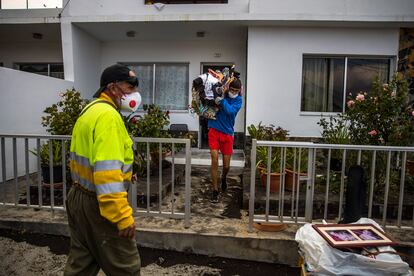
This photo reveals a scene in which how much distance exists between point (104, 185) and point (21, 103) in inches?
191

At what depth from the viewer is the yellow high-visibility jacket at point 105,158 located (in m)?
1.73

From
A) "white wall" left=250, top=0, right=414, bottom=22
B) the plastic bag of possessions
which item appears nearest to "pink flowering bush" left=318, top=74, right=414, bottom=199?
the plastic bag of possessions

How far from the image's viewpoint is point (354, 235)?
2.12 metres

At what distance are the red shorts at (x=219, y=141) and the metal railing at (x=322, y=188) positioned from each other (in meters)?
0.53

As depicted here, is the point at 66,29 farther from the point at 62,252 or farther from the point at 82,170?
the point at 82,170

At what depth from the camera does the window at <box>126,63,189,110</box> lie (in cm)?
845

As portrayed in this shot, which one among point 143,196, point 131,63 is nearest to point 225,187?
point 143,196

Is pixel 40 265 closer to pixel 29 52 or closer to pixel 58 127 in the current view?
pixel 58 127

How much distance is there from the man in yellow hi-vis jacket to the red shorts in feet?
7.63

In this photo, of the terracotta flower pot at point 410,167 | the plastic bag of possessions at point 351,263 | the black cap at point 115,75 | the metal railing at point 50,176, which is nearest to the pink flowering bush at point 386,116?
the terracotta flower pot at point 410,167

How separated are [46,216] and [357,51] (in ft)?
22.8

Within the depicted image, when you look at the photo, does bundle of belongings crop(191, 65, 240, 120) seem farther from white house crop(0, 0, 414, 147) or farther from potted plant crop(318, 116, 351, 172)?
white house crop(0, 0, 414, 147)

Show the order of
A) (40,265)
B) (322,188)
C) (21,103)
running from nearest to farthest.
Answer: (40,265), (322,188), (21,103)

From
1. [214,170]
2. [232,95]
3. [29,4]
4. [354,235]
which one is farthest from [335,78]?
[29,4]
